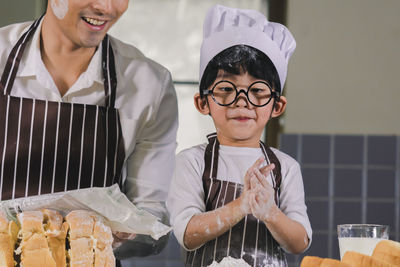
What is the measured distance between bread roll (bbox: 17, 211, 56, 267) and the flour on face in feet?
1.84

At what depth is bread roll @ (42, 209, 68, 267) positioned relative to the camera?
98 cm

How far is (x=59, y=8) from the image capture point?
1.40 m

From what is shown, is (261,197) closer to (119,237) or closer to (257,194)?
(257,194)

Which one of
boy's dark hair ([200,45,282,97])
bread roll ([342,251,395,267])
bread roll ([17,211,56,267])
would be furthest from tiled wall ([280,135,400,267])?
bread roll ([17,211,56,267])

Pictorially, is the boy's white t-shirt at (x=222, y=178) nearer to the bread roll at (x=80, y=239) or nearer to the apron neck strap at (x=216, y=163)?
the apron neck strap at (x=216, y=163)

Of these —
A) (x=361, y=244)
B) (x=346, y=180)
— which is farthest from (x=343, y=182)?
(x=361, y=244)

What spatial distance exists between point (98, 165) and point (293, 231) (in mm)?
496

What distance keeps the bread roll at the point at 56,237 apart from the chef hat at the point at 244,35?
1.47 ft

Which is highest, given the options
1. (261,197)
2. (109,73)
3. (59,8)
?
(59,8)

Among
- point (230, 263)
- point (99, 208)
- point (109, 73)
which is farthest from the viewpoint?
point (109, 73)

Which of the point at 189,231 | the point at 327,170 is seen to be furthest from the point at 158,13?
the point at 189,231

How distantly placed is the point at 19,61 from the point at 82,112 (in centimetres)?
19

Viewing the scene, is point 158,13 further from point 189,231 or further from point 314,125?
point 189,231

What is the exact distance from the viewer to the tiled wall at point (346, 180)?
2.76 meters
